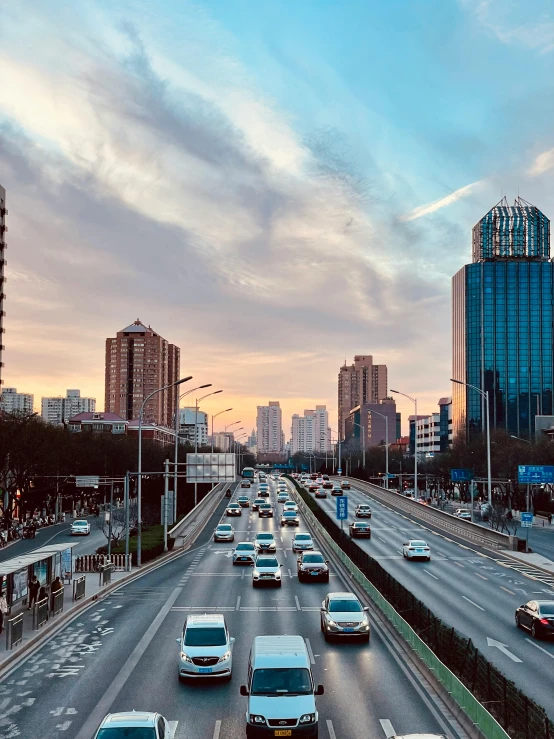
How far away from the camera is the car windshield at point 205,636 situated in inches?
827

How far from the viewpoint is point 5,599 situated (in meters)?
28.2

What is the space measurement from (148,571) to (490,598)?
21266 mm

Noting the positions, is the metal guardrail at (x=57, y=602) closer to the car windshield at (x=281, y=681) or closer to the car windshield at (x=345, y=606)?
the car windshield at (x=345, y=606)

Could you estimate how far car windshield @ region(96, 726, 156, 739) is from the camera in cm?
1332

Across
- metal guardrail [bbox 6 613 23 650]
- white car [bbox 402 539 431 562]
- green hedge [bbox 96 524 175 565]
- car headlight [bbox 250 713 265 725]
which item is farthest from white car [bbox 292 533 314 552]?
car headlight [bbox 250 713 265 725]

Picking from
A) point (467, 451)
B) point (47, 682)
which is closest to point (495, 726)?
point (47, 682)

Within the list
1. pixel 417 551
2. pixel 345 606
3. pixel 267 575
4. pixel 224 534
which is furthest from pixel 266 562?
pixel 224 534

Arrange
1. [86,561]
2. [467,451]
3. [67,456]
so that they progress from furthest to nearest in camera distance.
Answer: [467,451] < [67,456] < [86,561]

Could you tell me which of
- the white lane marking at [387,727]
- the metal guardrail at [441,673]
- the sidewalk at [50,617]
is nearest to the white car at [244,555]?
the sidewalk at [50,617]

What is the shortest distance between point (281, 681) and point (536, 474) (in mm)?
51382

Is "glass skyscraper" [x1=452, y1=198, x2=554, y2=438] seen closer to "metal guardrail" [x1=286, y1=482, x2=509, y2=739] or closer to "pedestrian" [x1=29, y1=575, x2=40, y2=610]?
"metal guardrail" [x1=286, y1=482, x2=509, y2=739]

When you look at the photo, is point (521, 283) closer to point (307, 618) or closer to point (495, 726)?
point (307, 618)

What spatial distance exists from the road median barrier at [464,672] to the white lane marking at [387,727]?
1.75 m

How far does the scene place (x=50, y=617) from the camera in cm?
3006
